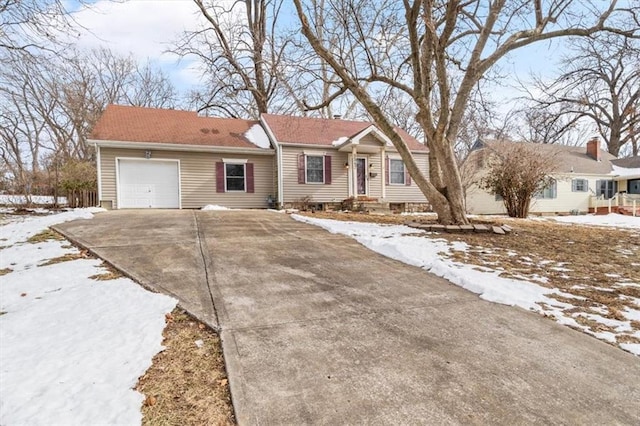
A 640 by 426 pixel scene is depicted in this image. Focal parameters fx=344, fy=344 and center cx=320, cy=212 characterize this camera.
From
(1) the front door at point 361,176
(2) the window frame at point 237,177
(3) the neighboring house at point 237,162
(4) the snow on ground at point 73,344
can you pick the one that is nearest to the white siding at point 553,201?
(3) the neighboring house at point 237,162

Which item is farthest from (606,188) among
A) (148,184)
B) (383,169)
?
(148,184)

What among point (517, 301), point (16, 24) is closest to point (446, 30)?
point (517, 301)

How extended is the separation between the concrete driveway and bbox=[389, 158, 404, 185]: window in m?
11.8

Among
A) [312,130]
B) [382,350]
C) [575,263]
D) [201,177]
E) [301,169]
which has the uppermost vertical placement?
[312,130]

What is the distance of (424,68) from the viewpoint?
776cm

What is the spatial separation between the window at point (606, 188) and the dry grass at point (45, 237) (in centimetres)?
2870

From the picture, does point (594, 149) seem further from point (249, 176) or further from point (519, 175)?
point (249, 176)

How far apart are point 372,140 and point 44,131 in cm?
2502

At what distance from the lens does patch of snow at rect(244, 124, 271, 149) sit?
48.4ft

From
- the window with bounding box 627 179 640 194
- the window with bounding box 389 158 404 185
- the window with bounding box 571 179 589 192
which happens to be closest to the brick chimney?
the window with bounding box 627 179 640 194

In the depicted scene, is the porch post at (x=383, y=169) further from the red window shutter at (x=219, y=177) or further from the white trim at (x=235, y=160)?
the red window shutter at (x=219, y=177)

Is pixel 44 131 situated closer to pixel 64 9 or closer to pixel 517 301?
pixel 64 9

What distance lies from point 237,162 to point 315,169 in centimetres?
331

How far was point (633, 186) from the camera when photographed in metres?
23.1
